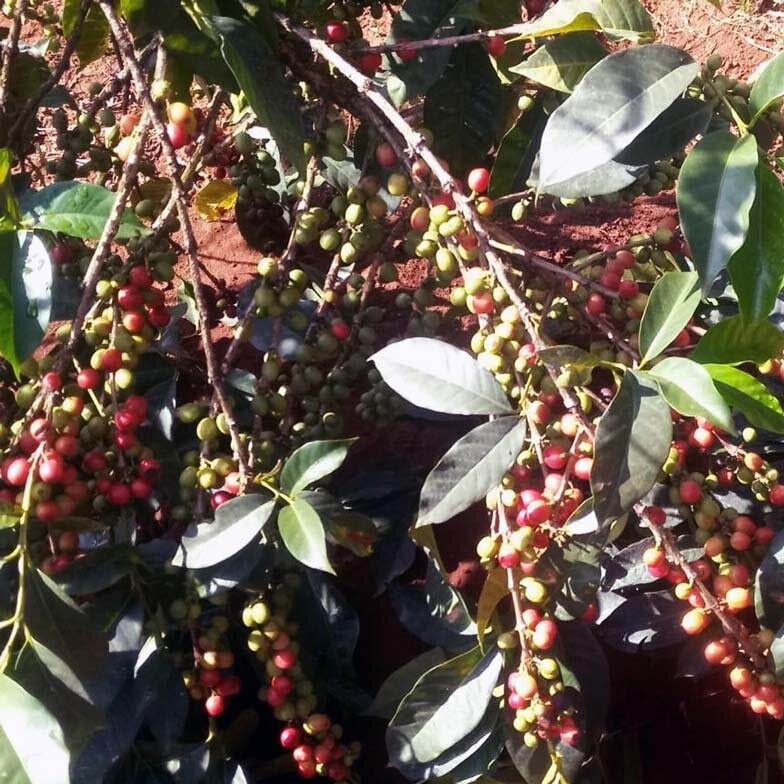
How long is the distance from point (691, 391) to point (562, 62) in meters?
0.39

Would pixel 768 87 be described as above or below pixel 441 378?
above

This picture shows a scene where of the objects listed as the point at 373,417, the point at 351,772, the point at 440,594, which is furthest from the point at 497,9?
the point at 351,772

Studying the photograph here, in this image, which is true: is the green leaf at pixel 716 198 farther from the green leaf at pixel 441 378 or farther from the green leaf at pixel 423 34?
the green leaf at pixel 423 34

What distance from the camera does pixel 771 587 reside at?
87 centimetres

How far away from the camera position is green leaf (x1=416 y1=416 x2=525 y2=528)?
810mm

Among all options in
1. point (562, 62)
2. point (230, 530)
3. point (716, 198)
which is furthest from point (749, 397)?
point (230, 530)

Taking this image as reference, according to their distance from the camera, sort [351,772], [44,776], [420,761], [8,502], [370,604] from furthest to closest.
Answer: [370,604]
[351,772]
[420,761]
[8,502]
[44,776]

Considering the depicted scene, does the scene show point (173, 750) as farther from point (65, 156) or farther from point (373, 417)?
point (65, 156)

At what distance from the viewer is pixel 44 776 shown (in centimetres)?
68

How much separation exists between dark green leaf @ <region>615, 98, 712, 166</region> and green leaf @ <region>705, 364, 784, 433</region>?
22 cm

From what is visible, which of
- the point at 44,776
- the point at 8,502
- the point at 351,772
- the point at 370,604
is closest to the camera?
the point at 44,776

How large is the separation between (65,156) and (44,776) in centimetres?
76

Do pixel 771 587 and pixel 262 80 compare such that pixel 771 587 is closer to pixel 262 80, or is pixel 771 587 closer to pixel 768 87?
pixel 768 87

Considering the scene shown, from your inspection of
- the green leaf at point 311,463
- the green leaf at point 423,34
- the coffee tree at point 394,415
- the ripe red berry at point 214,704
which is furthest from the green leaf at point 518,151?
the ripe red berry at point 214,704
